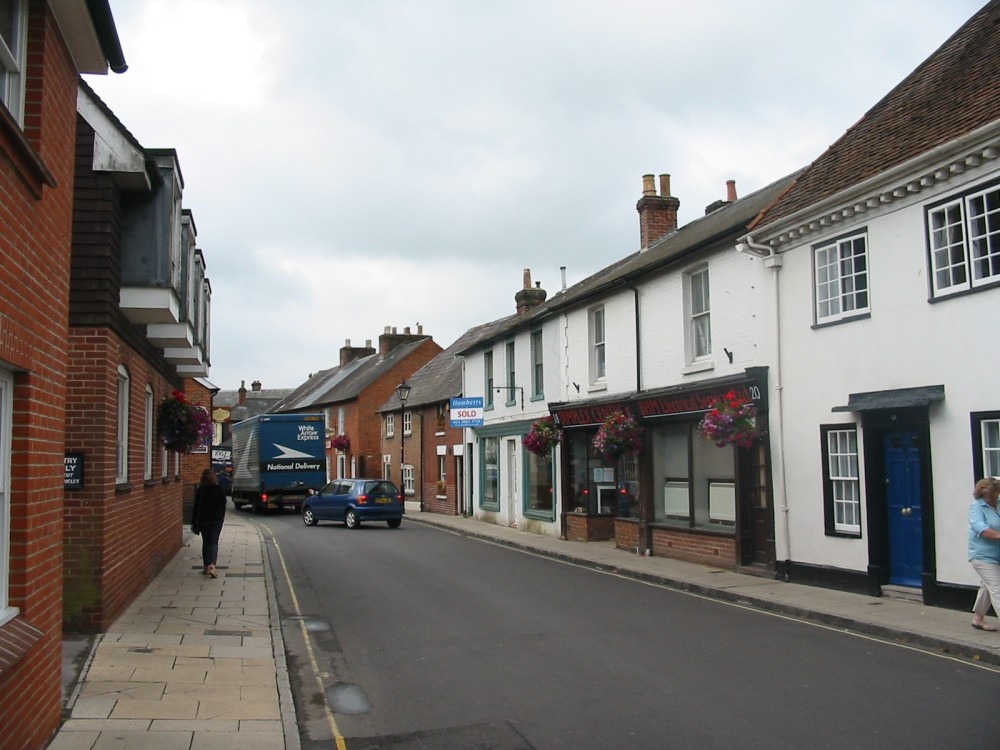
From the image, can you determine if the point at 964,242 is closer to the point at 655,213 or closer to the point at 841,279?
the point at 841,279

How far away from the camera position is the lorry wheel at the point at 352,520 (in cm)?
2795

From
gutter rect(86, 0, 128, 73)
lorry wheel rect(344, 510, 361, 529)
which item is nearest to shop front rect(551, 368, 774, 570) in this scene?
lorry wheel rect(344, 510, 361, 529)

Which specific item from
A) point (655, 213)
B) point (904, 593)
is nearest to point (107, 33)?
point (904, 593)

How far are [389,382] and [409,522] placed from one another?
1928 centimetres

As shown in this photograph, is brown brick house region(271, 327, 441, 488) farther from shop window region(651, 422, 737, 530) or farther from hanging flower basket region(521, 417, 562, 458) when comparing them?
shop window region(651, 422, 737, 530)

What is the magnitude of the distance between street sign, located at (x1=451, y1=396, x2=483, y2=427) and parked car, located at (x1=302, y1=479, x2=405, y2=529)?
9.28 ft

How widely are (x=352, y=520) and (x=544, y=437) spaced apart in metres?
8.43

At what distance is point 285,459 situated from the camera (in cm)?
3666

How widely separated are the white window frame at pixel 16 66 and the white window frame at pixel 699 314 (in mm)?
12987

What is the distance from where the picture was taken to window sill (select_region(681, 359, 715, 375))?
16405 millimetres

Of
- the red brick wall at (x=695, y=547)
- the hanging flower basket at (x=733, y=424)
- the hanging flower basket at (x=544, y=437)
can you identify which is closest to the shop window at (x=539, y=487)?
the hanging flower basket at (x=544, y=437)

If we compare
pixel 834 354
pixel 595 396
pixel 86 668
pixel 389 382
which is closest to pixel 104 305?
pixel 86 668

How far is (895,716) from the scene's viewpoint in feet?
22.4

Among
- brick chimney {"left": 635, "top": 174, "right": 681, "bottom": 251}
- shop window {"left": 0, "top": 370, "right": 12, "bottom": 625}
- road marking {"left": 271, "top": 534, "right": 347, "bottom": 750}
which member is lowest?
road marking {"left": 271, "top": 534, "right": 347, "bottom": 750}
